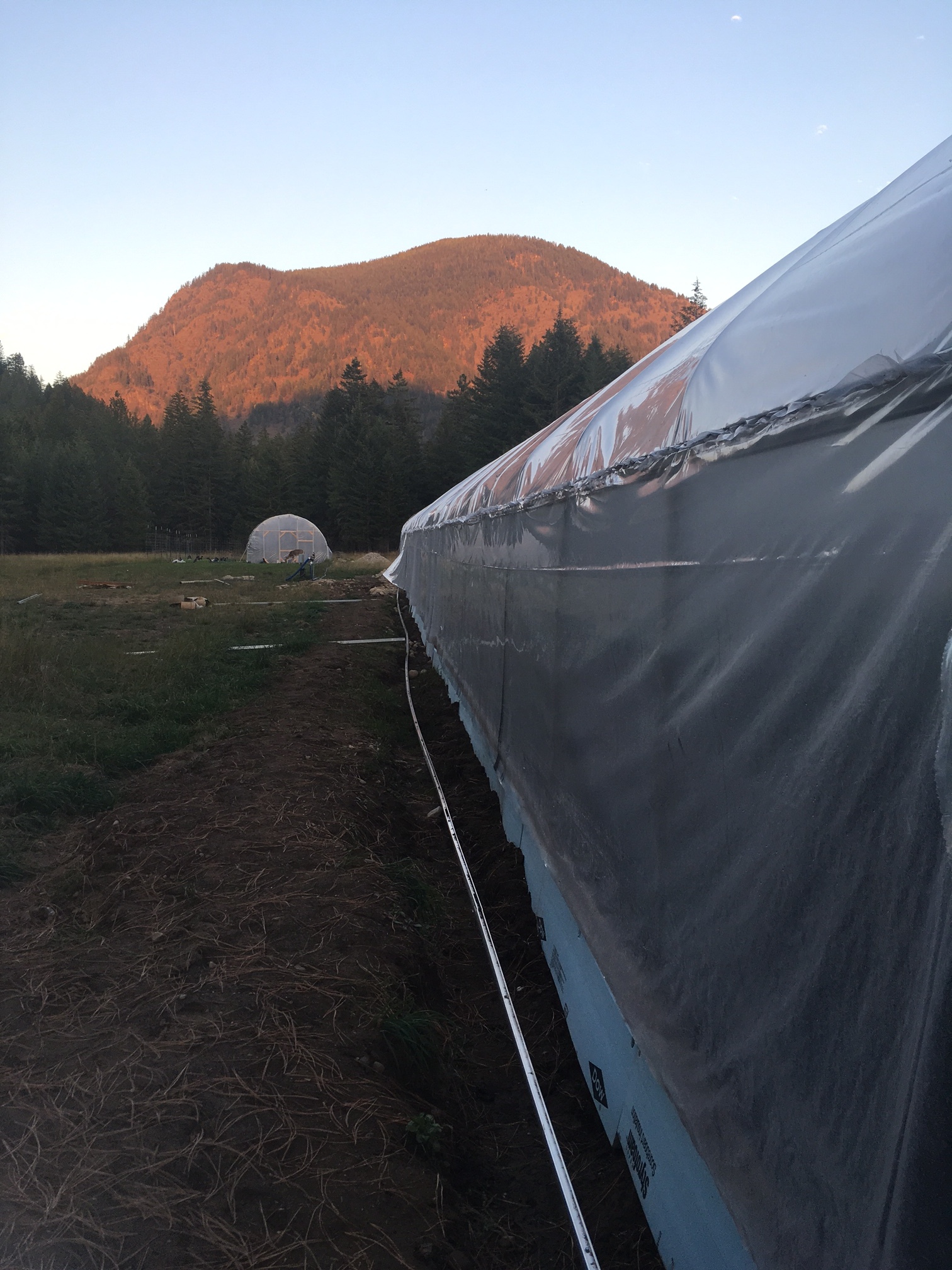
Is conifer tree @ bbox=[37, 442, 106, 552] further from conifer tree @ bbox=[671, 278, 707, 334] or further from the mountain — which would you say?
the mountain

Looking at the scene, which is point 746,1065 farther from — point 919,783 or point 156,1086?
point 156,1086

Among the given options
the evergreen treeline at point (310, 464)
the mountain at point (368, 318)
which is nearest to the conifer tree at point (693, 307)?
the evergreen treeline at point (310, 464)

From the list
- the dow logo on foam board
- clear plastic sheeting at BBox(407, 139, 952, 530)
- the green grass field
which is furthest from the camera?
the green grass field

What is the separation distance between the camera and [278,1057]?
2.56 metres

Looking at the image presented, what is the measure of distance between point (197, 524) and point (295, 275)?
15097cm

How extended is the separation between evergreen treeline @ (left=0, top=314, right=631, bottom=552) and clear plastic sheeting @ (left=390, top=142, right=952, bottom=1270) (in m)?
40.8

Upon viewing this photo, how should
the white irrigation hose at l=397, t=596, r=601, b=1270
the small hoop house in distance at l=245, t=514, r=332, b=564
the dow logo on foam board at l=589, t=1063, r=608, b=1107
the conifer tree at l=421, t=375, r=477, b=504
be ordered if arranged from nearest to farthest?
the white irrigation hose at l=397, t=596, r=601, b=1270 → the dow logo on foam board at l=589, t=1063, r=608, b=1107 → the small hoop house in distance at l=245, t=514, r=332, b=564 → the conifer tree at l=421, t=375, r=477, b=504

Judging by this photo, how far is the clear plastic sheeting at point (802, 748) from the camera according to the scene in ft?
3.57

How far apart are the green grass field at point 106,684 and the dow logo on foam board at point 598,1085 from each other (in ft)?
9.51

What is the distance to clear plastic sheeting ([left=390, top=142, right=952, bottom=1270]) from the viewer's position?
3.57ft

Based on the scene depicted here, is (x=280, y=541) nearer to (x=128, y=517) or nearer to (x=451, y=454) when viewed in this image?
(x=451, y=454)

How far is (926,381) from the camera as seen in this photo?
115 cm

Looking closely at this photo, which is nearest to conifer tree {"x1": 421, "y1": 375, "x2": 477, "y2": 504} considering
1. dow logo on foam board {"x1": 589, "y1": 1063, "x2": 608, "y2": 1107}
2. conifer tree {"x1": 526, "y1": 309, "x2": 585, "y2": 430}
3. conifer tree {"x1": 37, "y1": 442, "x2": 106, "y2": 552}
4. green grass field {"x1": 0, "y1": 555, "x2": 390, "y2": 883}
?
conifer tree {"x1": 526, "y1": 309, "x2": 585, "y2": 430}

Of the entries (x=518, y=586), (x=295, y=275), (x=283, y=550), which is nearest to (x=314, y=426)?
(x=283, y=550)
